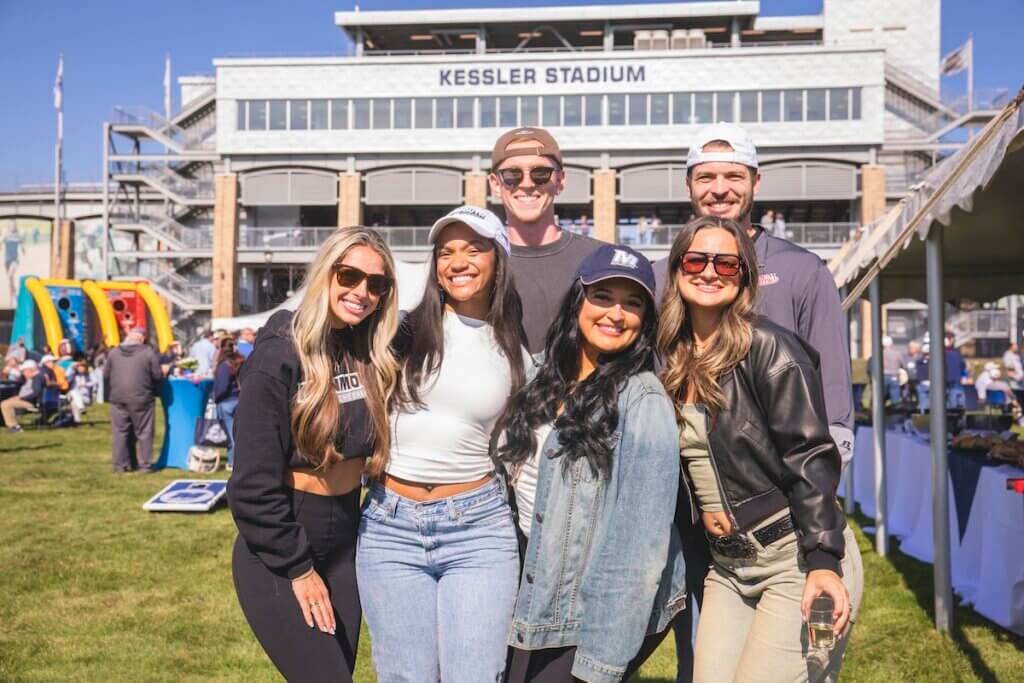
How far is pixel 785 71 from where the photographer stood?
46156mm

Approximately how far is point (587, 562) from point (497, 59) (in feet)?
154

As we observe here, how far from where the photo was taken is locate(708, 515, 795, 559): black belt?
2900 mm

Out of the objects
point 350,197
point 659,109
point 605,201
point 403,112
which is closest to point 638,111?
point 659,109

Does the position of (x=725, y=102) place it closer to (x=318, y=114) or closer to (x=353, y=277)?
(x=318, y=114)

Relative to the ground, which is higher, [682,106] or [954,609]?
[682,106]

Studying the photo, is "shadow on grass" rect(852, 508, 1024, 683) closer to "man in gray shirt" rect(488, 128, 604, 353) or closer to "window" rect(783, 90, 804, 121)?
"man in gray shirt" rect(488, 128, 604, 353)

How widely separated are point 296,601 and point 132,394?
471 inches

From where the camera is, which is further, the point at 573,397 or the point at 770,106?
the point at 770,106

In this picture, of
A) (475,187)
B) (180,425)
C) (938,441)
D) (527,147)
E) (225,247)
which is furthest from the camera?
(225,247)

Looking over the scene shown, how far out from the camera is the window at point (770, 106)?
152ft

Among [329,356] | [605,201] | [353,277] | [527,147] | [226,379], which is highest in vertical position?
[605,201]

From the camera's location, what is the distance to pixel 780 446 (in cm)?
284

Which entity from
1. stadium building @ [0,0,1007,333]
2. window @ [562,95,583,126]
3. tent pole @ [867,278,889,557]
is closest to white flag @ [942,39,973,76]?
stadium building @ [0,0,1007,333]

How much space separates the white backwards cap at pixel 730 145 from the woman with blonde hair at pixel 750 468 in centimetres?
76
